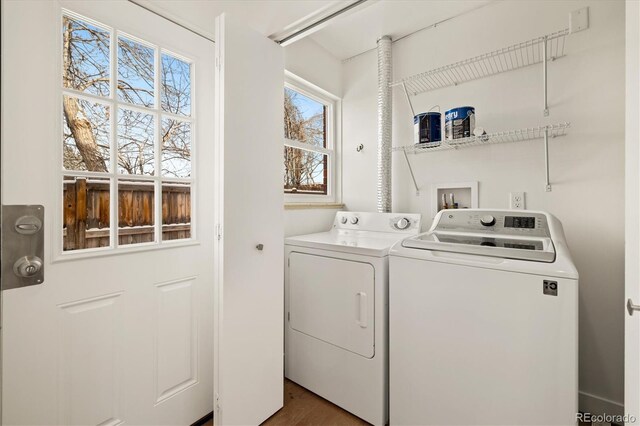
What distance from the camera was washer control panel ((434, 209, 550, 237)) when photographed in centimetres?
147

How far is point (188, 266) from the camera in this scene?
1.53m

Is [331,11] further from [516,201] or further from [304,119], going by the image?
[516,201]

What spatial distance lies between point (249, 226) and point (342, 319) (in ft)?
2.47

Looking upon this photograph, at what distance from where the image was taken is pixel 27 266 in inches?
24.2

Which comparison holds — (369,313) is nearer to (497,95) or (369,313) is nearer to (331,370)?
(331,370)

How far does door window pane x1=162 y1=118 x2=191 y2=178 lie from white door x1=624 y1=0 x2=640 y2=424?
1.73 metres

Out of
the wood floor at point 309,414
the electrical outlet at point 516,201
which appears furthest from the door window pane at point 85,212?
the electrical outlet at point 516,201

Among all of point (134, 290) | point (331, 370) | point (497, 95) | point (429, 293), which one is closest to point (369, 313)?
point (429, 293)

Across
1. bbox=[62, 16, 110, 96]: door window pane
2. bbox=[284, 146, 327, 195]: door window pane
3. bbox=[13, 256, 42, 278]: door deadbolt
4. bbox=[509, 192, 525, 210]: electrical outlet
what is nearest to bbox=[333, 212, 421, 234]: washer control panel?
bbox=[284, 146, 327, 195]: door window pane

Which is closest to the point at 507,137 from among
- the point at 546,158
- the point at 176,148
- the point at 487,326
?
the point at 546,158

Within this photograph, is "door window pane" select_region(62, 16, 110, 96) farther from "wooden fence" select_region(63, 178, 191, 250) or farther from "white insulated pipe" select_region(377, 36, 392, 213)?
"white insulated pipe" select_region(377, 36, 392, 213)

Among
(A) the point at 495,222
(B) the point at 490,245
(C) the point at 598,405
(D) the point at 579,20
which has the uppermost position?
(D) the point at 579,20

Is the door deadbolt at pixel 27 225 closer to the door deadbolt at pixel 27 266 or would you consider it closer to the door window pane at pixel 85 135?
the door deadbolt at pixel 27 266

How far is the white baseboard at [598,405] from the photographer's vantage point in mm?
1566
